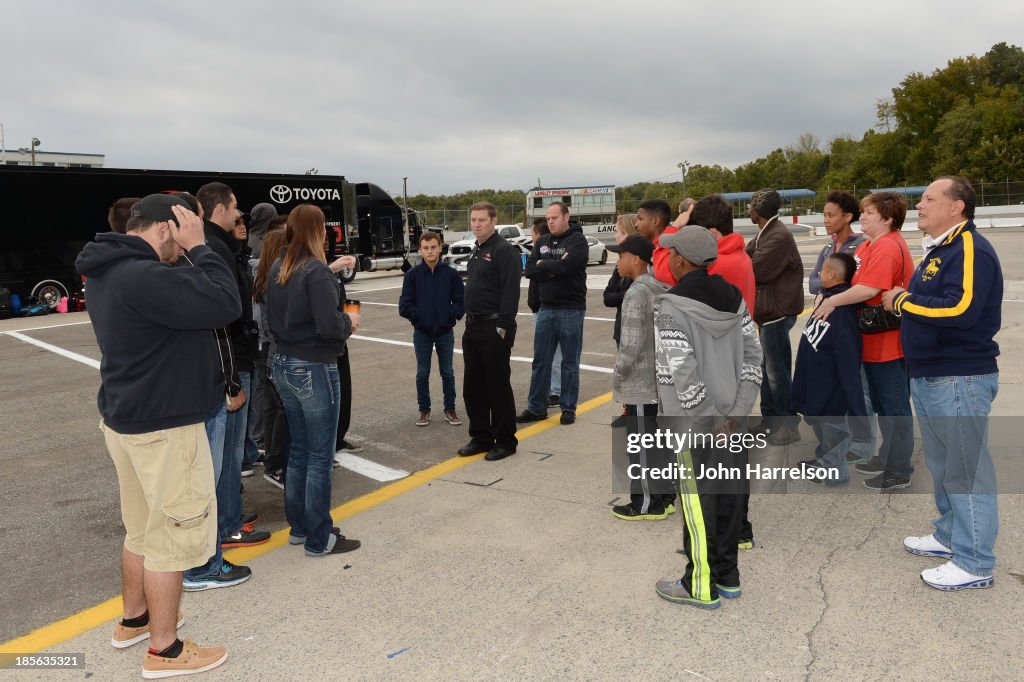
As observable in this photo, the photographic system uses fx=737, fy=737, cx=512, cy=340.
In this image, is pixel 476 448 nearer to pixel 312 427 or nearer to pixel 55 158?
pixel 312 427

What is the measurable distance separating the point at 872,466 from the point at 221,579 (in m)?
4.05

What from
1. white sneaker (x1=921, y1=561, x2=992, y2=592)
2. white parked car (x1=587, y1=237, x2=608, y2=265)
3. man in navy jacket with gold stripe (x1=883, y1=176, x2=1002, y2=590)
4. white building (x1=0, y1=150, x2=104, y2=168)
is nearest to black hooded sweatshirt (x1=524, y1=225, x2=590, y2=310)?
man in navy jacket with gold stripe (x1=883, y1=176, x2=1002, y2=590)

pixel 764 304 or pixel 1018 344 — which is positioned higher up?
pixel 764 304

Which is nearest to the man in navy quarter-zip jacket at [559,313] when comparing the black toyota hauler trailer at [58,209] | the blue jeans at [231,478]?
the blue jeans at [231,478]

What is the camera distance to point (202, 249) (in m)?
3.04

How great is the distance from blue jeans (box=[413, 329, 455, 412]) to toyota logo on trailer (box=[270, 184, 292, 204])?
16295mm

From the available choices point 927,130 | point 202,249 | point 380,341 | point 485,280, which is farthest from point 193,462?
point 927,130

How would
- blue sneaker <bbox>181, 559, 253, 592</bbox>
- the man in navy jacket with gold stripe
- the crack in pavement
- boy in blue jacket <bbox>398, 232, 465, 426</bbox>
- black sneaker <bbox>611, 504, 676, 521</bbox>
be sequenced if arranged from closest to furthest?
1. the crack in pavement
2. the man in navy jacket with gold stripe
3. blue sneaker <bbox>181, 559, 253, 592</bbox>
4. black sneaker <bbox>611, 504, 676, 521</bbox>
5. boy in blue jacket <bbox>398, 232, 465, 426</bbox>

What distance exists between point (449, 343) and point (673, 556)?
351 cm

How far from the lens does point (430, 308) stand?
6586mm

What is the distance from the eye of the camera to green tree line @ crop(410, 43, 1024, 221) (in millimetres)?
61500

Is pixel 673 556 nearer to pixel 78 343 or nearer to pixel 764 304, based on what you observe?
pixel 764 304

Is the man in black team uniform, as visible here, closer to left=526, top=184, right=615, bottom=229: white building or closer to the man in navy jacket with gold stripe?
the man in navy jacket with gold stripe

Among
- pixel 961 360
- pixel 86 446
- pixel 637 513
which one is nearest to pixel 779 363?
pixel 637 513
